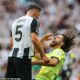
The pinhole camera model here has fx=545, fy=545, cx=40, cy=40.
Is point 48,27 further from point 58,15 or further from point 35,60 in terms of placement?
point 35,60

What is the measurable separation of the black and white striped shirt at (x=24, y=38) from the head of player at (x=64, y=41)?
85 centimetres

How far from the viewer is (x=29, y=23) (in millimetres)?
9055

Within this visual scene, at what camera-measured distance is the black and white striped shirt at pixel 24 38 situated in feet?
29.6

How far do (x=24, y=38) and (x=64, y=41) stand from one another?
1.14m

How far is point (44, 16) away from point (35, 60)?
11136 mm

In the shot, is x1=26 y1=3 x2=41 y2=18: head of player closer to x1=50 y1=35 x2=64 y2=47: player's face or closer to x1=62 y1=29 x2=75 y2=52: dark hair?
x1=50 y1=35 x2=64 y2=47: player's face

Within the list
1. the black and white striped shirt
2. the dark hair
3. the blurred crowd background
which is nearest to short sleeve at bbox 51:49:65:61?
the dark hair

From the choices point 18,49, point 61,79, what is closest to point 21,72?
point 18,49

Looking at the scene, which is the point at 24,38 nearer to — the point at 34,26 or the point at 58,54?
the point at 34,26

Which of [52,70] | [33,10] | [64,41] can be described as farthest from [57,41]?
[33,10]

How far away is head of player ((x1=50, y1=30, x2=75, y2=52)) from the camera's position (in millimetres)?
9836

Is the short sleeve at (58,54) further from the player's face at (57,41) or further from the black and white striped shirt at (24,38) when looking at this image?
the black and white striped shirt at (24,38)

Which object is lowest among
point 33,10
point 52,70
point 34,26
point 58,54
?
point 52,70

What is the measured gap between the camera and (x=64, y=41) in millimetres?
9961
